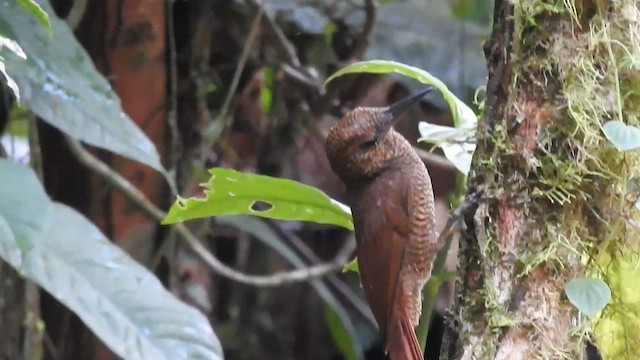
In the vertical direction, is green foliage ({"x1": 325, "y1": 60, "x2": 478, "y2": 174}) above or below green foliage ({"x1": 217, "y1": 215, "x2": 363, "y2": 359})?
above

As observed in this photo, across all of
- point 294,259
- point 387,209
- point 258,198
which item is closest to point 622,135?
point 258,198

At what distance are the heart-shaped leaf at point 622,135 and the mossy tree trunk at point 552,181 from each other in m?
0.06

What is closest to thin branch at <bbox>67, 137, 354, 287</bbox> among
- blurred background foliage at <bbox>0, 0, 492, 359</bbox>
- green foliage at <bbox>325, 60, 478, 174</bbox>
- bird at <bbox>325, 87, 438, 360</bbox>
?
blurred background foliage at <bbox>0, 0, 492, 359</bbox>

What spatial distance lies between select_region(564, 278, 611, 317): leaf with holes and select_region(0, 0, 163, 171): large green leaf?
0.80 m

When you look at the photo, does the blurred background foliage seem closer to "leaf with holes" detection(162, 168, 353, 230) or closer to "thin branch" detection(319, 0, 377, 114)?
"thin branch" detection(319, 0, 377, 114)

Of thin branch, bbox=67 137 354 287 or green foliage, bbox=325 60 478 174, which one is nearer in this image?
green foliage, bbox=325 60 478 174

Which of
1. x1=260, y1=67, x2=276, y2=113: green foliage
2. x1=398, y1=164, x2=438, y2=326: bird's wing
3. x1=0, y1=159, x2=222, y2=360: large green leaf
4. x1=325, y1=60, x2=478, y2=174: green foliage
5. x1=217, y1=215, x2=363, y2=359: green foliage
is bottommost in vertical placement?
x1=217, y1=215, x2=363, y2=359: green foliage

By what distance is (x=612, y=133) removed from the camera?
1242mm

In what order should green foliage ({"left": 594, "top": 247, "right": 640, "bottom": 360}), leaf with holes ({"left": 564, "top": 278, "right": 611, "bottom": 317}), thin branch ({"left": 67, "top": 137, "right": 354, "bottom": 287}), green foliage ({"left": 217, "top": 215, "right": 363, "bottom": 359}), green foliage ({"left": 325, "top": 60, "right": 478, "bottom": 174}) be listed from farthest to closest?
1. green foliage ({"left": 217, "top": 215, "right": 363, "bottom": 359})
2. thin branch ({"left": 67, "top": 137, "right": 354, "bottom": 287})
3. green foliage ({"left": 325, "top": 60, "right": 478, "bottom": 174})
4. green foliage ({"left": 594, "top": 247, "right": 640, "bottom": 360})
5. leaf with holes ({"left": 564, "top": 278, "right": 611, "bottom": 317})

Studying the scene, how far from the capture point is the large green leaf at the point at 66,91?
1.68 metres

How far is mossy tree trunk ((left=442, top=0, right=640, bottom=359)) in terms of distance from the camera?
4.30ft

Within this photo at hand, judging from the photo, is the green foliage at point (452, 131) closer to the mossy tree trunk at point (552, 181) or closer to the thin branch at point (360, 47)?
the mossy tree trunk at point (552, 181)

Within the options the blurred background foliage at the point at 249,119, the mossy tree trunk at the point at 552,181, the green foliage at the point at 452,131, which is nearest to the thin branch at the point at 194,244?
the blurred background foliage at the point at 249,119

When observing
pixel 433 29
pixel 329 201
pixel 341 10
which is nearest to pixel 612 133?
pixel 329 201
